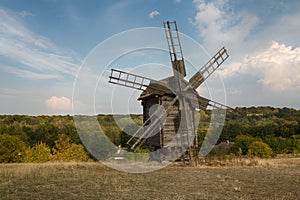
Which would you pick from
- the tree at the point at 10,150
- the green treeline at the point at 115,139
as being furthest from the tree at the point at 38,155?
the tree at the point at 10,150

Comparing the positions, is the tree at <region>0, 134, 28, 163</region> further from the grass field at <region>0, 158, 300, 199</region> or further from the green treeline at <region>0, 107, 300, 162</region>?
the grass field at <region>0, 158, 300, 199</region>

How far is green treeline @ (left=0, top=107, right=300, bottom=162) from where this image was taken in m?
29.4

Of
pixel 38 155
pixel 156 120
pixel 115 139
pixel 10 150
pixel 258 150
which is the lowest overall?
pixel 38 155

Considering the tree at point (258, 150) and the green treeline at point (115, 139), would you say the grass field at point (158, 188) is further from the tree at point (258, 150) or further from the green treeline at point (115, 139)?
the tree at point (258, 150)

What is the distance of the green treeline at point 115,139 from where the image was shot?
29405 millimetres

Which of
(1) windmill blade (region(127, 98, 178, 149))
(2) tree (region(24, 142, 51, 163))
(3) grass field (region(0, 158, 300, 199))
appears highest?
(1) windmill blade (region(127, 98, 178, 149))

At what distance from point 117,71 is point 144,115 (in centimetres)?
485

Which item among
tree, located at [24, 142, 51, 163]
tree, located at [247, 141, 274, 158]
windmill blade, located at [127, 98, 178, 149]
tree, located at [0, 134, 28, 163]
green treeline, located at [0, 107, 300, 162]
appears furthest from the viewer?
tree, located at [247, 141, 274, 158]

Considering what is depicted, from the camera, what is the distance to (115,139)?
46344 mm

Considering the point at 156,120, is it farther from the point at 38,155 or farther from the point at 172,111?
the point at 38,155

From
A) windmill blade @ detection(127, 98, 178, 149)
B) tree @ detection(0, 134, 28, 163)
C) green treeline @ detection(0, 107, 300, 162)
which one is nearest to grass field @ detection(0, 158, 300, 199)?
windmill blade @ detection(127, 98, 178, 149)

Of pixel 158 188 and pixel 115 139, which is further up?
pixel 115 139

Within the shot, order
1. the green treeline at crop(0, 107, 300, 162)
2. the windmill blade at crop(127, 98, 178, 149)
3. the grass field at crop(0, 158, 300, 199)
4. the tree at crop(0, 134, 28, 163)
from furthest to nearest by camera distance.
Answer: the tree at crop(0, 134, 28, 163), the green treeline at crop(0, 107, 300, 162), the windmill blade at crop(127, 98, 178, 149), the grass field at crop(0, 158, 300, 199)

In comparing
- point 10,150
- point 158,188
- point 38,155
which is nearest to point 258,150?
point 38,155
